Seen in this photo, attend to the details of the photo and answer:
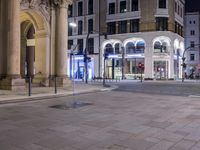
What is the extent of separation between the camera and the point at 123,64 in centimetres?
5831

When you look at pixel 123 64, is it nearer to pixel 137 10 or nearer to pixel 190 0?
pixel 137 10

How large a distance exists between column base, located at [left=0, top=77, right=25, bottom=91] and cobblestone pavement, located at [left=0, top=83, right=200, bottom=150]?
8063 mm

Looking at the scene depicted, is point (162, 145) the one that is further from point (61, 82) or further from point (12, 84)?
point (61, 82)

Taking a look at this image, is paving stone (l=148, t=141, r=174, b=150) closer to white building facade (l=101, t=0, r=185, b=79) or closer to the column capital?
the column capital

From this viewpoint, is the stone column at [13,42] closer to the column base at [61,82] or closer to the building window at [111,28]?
the column base at [61,82]

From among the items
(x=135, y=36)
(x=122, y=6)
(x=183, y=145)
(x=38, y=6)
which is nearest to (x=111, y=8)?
(x=122, y=6)

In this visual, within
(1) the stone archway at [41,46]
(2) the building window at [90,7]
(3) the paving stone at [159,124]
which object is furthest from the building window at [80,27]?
(3) the paving stone at [159,124]

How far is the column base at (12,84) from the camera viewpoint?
19.9 m

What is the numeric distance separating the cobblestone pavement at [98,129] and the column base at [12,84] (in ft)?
26.5

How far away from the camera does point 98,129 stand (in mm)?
8438

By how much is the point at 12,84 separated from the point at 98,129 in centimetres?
1268

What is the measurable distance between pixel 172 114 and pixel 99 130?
396cm

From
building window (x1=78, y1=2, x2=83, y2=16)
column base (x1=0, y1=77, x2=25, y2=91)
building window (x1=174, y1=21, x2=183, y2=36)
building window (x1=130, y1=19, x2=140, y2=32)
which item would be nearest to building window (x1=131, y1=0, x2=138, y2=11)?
building window (x1=130, y1=19, x2=140, y2=32)

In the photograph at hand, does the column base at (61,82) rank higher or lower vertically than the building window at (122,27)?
lower
